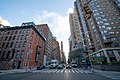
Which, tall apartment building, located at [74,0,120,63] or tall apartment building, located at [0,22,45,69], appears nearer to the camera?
tall apartment building, located at [0,22,45,69]

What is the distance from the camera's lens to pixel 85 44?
176ft

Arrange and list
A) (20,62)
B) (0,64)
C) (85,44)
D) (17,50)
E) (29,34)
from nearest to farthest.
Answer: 1. (0,64)
2. (20,62)
3. (17,50)
4. (29,34)
5. (85,44)

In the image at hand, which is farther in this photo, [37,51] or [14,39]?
[37,51]

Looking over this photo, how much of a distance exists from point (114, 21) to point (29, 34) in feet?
146

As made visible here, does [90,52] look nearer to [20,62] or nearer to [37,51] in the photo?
[37,51]

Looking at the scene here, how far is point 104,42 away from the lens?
37750mm

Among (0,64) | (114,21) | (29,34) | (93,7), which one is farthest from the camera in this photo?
(93,7)

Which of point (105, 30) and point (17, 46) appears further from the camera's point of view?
point (105, 30)

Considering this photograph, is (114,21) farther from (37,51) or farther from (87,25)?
(37,51)

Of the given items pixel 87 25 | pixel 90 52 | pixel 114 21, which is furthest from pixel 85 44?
pixel 114 21

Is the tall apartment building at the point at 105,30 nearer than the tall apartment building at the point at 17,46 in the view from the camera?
No

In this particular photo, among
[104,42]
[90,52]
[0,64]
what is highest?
[104,42]

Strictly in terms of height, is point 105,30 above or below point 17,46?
above

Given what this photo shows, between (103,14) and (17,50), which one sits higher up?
(103,14)
